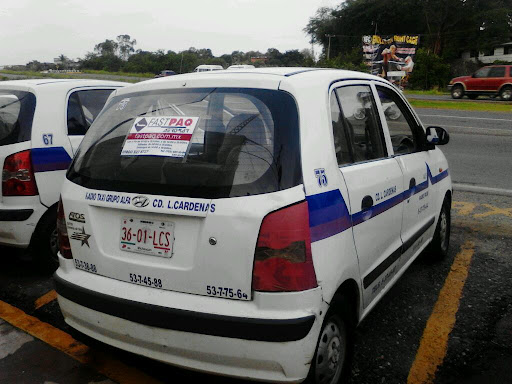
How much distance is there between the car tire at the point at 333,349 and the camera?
2.25m

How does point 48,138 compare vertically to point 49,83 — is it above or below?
below

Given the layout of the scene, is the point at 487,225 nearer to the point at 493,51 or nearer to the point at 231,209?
the point at 231,209

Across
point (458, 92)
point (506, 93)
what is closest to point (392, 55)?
point (458, 92)

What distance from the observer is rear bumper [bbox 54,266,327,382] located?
6.66 feet

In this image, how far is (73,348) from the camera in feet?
9.96

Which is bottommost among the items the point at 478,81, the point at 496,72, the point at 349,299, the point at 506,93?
the point at 506,93

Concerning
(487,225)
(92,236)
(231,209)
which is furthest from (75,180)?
(487,225)

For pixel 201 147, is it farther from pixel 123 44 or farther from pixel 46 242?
pixel 123 44

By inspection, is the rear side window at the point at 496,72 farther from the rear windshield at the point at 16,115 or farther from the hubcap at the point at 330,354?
the hubcap at the point at 330,354

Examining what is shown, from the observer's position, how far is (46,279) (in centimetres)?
409

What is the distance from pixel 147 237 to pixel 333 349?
1.02m

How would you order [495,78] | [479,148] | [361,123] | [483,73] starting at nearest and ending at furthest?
[361,123] < [479,148] < [495,78] < [483,73]

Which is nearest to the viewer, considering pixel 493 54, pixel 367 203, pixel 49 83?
pixel 367 203

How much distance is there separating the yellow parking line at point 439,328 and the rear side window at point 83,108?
3150 mm
